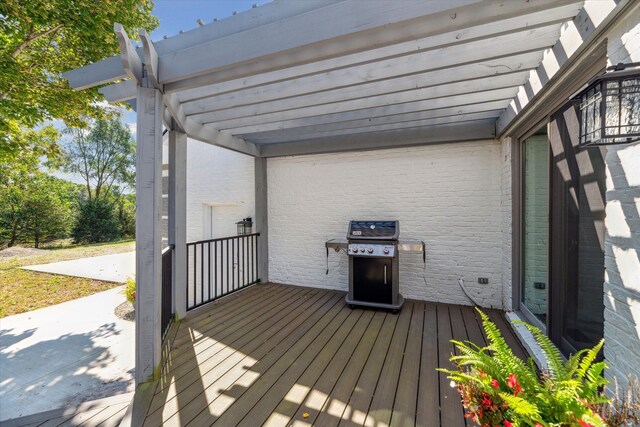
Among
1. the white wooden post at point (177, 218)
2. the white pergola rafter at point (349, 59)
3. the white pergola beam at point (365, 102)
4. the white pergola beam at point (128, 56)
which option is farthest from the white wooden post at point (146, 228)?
the white wooden post at point (177, 218)

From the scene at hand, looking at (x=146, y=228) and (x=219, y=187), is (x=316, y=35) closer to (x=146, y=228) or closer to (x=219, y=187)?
(x=146, y=228)

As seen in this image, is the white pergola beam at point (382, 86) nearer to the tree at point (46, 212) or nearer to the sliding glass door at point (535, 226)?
the sliding glass door at point (535, 226)

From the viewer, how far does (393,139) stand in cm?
360

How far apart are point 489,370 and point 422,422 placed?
0.71 meters

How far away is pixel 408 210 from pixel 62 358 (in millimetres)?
4391

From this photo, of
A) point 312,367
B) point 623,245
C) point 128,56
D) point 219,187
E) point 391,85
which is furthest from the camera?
point 219,187

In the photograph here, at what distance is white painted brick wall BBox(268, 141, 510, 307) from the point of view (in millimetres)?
3426

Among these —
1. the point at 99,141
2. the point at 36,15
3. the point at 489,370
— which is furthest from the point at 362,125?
the point at 99,141

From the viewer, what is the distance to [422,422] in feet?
5.16

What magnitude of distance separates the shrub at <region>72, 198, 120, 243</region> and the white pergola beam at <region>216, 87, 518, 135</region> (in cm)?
1238

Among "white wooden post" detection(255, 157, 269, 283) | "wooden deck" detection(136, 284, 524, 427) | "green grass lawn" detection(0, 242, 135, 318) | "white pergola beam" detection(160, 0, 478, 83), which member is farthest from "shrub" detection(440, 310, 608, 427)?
"green grass lawn" detection(0, 242, 135, 318)

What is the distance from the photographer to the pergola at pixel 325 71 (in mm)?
1422

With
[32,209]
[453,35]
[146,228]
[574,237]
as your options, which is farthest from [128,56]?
[32,209]

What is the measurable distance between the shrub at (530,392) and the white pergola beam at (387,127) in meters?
2.61
